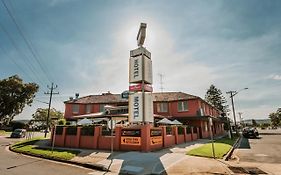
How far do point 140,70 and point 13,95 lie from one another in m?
41.4

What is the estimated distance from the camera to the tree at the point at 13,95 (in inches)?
1743

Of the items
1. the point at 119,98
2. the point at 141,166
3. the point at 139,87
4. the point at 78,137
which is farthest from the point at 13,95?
the point at 141,166

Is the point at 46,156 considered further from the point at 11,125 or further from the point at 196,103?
the point at 11,125

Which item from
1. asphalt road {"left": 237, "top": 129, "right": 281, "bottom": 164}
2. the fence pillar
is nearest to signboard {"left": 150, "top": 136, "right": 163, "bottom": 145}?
the fence pillar

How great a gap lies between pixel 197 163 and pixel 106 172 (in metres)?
5.25

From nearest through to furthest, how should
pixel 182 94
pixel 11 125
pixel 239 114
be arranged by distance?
pixel 182 94
pixel 11 125
pixel 239 114

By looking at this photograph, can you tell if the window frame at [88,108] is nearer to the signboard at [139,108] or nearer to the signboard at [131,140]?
the signboard at [139,108]

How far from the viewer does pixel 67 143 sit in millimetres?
19125

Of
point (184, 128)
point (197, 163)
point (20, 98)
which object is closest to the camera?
point (197, 163)

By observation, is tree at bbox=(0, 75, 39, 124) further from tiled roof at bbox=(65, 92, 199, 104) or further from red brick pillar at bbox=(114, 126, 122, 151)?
red brick pillar at bbox=(114, 126, 122, 151)

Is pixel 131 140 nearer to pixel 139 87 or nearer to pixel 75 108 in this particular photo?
pixel 139 87

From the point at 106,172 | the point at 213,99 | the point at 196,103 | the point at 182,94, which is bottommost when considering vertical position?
the point at 106,172

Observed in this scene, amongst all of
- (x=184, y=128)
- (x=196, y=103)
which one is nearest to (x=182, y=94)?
(x=196, y=103)

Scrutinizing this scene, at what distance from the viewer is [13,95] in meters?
45.7
